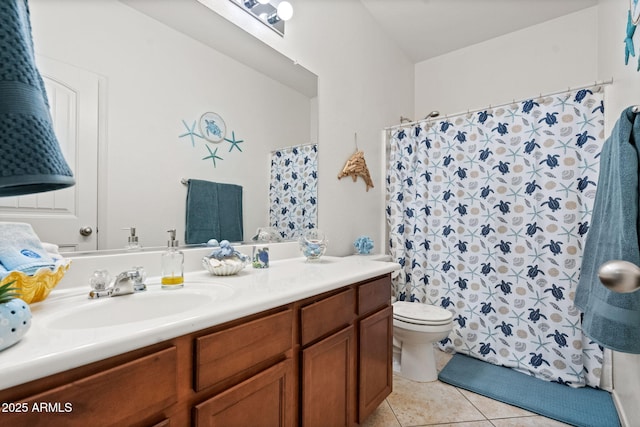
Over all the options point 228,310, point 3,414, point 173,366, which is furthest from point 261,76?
point 3,414

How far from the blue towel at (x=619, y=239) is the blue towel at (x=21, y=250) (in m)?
1.62

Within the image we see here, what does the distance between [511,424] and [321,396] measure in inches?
43.9

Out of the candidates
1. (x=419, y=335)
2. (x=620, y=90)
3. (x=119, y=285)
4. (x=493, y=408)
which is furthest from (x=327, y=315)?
(x=620, y=90)

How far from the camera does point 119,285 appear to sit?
3.00 feet

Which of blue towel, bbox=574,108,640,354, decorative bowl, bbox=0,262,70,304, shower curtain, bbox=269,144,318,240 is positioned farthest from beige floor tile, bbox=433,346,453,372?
decorative bowl, bbox=0,262,70,304

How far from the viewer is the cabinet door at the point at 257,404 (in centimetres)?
75

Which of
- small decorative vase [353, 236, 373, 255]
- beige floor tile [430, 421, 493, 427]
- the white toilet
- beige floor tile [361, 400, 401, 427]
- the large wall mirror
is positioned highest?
the large wall mirror

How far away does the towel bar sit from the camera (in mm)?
523

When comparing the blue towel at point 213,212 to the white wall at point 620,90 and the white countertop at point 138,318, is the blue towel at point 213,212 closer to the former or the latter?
the white countertop at point 138,318

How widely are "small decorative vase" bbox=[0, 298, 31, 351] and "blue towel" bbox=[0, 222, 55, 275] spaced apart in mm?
278

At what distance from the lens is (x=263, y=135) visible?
1.63 meters

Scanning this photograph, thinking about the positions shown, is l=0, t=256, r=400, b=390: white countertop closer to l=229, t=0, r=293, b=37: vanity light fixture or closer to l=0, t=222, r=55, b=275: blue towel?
l=0, t=222, r=55, b=275: blue towel

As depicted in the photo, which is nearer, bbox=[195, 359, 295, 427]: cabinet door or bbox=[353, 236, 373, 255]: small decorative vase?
bbox=[195, 359, 295, 427]: cabinet door

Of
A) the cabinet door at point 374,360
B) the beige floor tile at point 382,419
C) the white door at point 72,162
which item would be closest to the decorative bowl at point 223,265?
the white door at point 72,162
